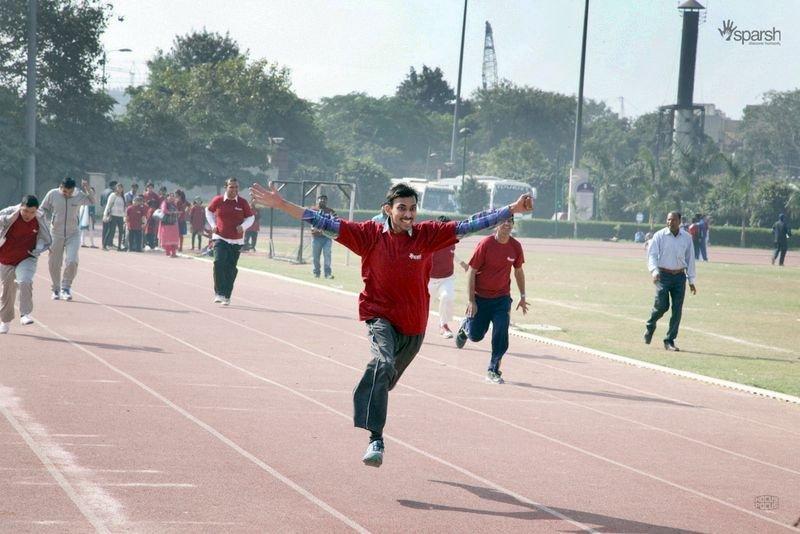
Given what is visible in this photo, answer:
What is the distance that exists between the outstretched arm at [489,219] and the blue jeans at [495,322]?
4896mm

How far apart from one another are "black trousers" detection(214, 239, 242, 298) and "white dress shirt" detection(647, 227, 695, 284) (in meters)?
6.85

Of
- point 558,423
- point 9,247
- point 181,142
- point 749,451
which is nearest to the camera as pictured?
Answer: point 749,451

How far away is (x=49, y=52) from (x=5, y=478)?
177 ft

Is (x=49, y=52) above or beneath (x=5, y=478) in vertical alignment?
above

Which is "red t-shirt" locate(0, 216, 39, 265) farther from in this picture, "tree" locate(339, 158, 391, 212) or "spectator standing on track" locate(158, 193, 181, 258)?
"tree" locate(339, 158, 391, 212)

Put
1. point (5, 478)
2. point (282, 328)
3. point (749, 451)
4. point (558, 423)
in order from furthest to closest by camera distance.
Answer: point (282, 328), point (558, 423), point (749, 451), point (5, 478)

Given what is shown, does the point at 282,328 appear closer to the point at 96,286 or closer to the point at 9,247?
the point at 9,247

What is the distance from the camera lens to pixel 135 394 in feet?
36.8

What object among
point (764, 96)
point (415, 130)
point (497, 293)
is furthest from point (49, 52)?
point (764, 96)

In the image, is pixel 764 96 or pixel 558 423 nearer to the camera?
pixel 558 423

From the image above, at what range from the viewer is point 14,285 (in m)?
15.6

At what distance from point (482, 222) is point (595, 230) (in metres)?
69.6

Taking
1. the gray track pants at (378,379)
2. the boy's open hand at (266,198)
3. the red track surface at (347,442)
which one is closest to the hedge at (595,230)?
the red track surface at (347,442)

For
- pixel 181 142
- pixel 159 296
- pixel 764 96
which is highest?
pixel 764 96
